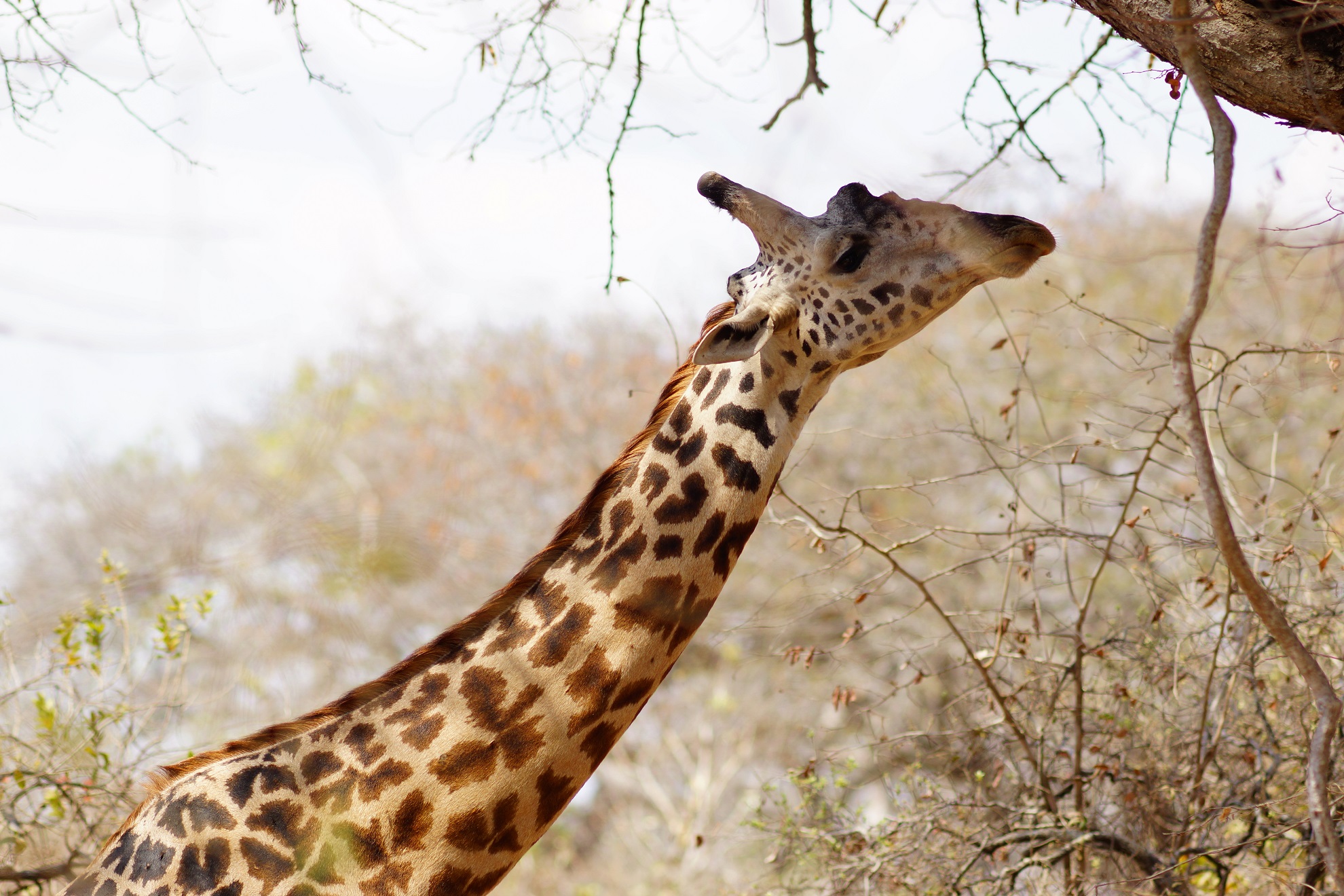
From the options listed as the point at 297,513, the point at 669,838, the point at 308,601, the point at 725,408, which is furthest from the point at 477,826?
the point at 669,838

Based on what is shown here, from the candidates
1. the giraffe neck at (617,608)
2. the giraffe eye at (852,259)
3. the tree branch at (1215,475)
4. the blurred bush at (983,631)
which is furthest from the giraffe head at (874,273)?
the tree branch at (1215,475)

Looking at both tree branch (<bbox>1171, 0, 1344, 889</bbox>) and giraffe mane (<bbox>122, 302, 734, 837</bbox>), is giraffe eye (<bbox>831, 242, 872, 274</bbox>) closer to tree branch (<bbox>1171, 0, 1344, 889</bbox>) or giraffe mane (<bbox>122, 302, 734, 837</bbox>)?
giraffe mane (<bbox>122, 302, 734, 837</bbox>)

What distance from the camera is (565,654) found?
3.23 metres

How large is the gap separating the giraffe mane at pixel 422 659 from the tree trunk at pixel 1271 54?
5.11ft

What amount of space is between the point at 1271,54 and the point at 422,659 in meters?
2.81

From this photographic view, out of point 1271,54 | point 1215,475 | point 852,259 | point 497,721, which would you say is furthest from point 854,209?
point 497,721

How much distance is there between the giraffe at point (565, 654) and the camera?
3.13 m

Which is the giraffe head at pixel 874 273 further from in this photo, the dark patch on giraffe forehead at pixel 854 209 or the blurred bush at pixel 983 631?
the blurred bush at pixel 983 631

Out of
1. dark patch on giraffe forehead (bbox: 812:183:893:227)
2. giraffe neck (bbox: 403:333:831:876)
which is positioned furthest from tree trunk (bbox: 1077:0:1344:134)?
giraffe neck (bbox: 403:333:831:876)

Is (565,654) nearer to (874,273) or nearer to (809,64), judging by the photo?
(874,273)

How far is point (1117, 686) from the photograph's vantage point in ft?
14.6

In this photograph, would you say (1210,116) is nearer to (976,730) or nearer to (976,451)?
(976,730)

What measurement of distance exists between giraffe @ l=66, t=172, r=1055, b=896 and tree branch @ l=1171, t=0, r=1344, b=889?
3.28 ft

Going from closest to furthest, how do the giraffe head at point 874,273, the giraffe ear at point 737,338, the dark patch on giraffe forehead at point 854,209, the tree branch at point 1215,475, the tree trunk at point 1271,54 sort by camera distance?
the tree branch at point 1215,475
the tree trunk at point 1271,54
the giraffe ear at point 737,338
the giraffe head at point 874,273
the dark patch on giraffe forehead at point 854,209
